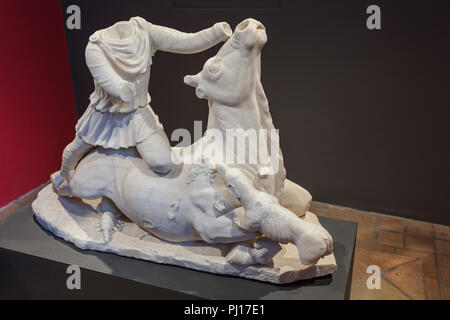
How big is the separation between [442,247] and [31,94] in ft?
10.9

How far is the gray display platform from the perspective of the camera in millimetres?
1857

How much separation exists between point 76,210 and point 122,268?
1.76ft

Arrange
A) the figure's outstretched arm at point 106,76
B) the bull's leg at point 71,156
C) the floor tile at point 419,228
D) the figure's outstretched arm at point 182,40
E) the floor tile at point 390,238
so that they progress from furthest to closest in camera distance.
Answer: the floor tile at point 419,228 < the floor tile at point 390,238 < the bull's leg at point 71,156 < the figure's outstretched arm at point 182,40 < the figure's outstretched arm at point 106,76

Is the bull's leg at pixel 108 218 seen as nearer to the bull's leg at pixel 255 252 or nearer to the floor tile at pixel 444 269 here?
the bull's leg at pixel 255 252

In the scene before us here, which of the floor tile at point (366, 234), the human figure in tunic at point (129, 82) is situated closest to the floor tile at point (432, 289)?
the floor tile at point (366, 234)

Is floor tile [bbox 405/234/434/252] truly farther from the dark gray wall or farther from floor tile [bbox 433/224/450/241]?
the dark gray wall

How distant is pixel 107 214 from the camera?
220 cm

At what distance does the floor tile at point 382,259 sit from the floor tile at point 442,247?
0.77ft

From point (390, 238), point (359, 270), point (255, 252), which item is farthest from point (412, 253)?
point (255, 252)

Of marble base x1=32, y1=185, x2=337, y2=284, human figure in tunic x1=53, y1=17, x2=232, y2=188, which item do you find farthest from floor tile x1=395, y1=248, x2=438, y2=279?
human figure in tunic x1=53, y1=17, x2=232, y2=188

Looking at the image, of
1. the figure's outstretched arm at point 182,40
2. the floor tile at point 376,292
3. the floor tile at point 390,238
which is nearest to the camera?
the figure's outstretched arm at point 182,40

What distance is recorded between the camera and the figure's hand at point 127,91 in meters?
1.82
